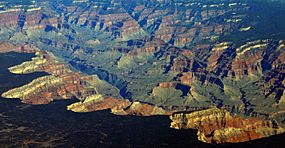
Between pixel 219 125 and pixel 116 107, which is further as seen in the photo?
pixel 116 107

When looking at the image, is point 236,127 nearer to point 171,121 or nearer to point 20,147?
point 171,121

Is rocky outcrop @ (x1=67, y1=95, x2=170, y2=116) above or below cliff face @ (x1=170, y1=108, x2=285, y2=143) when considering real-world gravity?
below

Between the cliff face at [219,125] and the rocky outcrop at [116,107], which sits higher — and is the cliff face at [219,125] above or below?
above

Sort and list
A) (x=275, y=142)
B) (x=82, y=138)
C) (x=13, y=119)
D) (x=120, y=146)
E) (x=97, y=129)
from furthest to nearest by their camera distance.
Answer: (x=13, y=119) < (x=97, y=129) < (x=82, y=138) < (x=120, y=146) < (x=275, y=142)

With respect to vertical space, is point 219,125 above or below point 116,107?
above

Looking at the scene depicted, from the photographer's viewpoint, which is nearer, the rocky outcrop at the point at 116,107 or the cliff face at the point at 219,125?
the cliff face at the point at 219,125

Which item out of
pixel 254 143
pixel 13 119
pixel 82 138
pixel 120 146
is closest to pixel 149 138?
pixel 120 146

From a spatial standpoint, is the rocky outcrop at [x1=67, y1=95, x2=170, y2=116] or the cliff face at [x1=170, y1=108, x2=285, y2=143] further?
the rocky outcrop at [x1=67, y1=95, x2=170, y2=116]

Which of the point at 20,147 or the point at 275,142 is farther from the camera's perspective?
the point at 20,147
